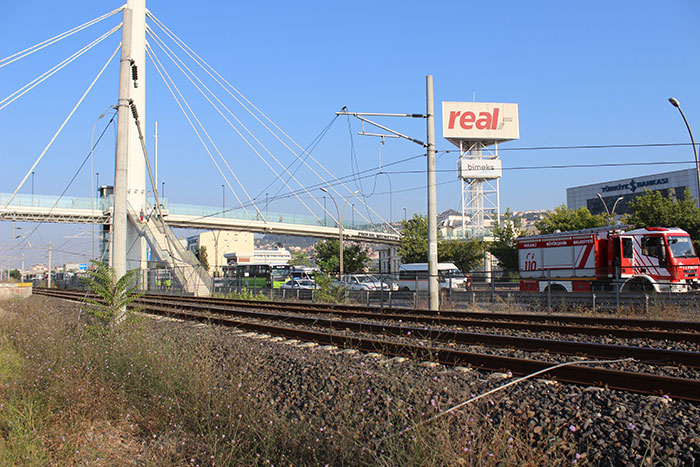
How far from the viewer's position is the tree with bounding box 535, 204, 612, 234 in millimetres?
43438

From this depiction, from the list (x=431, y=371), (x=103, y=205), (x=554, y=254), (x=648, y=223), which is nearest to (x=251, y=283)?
(x=103, y=205)

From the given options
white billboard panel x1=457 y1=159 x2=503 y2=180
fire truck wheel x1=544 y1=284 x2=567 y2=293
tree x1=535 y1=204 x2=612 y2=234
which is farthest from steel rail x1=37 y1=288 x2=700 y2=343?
white billboard panel x1=457 y1=159 x2=503 y2=180

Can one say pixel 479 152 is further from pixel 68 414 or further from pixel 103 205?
pixel 68 414

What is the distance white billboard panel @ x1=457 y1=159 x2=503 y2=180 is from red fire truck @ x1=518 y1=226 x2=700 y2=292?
47620 mm

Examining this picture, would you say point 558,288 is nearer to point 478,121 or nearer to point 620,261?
point 620,261

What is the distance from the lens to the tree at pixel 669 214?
119 feet

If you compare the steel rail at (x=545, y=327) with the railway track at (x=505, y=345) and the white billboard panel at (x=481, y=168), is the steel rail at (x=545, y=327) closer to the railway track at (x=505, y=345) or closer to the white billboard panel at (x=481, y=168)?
the railway track at (x=505, y=345)

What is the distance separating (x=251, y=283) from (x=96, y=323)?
34.1 m

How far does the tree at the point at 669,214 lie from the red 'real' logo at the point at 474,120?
3408cm

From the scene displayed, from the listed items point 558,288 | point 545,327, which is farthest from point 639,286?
point 545,327

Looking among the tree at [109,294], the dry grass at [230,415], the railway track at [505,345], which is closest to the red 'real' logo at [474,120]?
the railway track at [505,345]

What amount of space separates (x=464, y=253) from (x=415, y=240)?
19.7 feet

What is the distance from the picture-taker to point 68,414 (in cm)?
623

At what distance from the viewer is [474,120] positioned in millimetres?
70312
